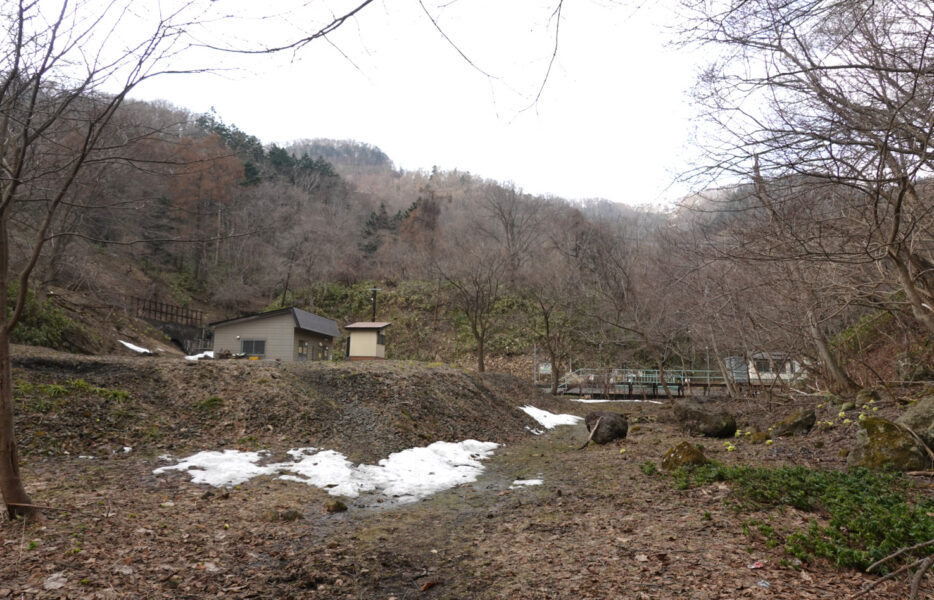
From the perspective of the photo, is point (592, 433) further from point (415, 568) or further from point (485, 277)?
point (485, 277)

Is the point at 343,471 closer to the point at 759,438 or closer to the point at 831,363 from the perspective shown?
the point at 759,438

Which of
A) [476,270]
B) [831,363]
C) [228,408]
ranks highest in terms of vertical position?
[476,270]

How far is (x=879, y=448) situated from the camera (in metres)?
6.77

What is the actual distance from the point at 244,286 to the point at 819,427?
3969cm

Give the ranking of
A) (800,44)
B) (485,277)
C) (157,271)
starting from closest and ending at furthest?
(800,44) < (485,277) < (157,271)

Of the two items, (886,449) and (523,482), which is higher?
(886,449)

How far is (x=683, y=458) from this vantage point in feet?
23.7

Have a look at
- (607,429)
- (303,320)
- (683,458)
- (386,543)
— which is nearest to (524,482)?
(683,458)

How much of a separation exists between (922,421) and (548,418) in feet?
36.8

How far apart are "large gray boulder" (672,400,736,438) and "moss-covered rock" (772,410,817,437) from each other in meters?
1.11

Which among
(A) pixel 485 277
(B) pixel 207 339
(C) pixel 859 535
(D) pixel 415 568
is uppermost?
(A) pixel 485 277

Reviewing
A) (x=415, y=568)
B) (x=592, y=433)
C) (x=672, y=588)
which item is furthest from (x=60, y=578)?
(x=592, y=433)

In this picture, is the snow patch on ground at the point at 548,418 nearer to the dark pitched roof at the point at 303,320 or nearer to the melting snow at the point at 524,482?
the melting snow at the point at 524,482

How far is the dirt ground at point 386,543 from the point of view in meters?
3.76
